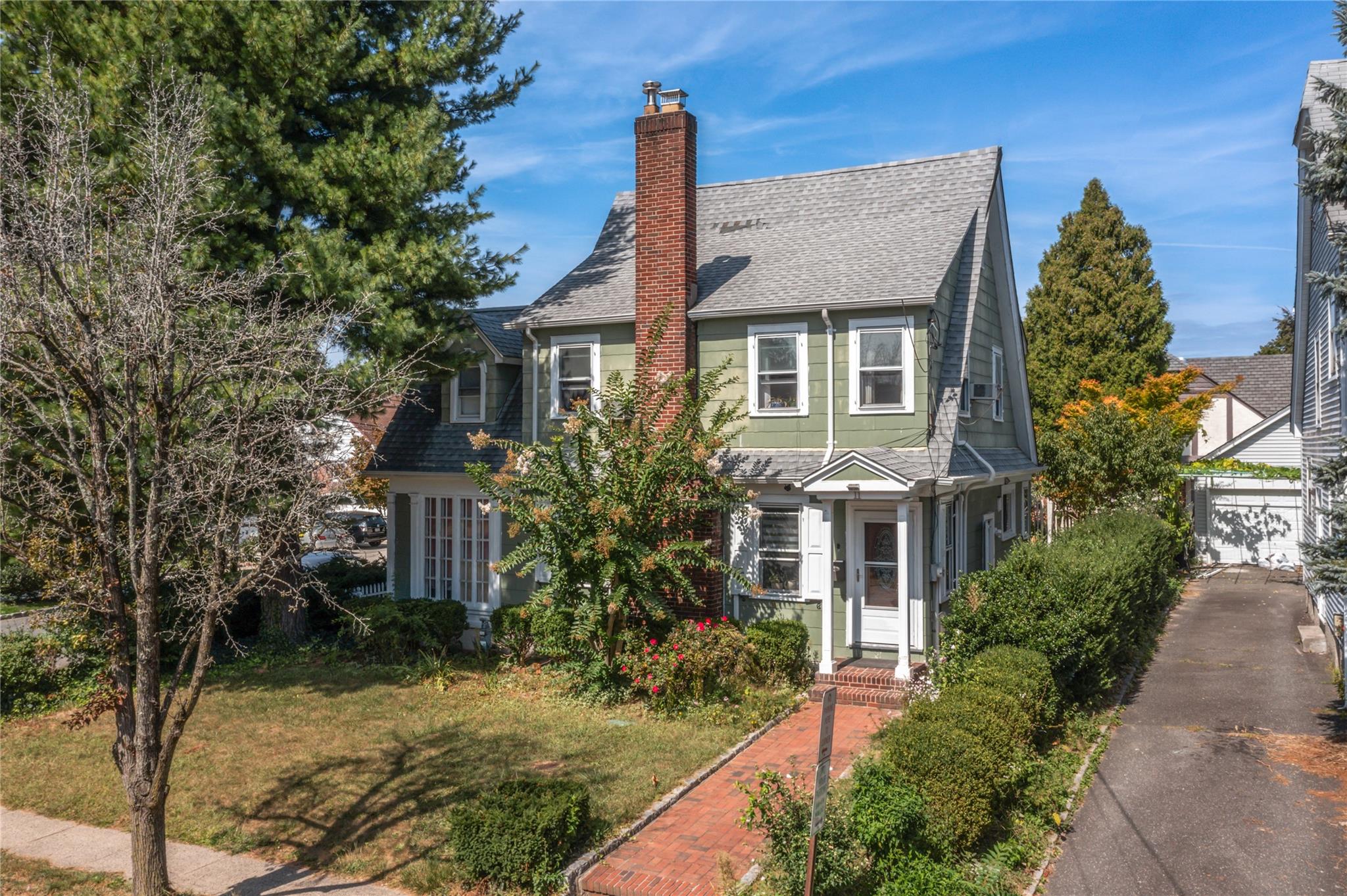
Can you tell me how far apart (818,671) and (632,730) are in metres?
3.48

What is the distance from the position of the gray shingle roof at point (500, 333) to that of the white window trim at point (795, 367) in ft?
15.6

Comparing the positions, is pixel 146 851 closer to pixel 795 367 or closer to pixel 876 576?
pixel 876 576

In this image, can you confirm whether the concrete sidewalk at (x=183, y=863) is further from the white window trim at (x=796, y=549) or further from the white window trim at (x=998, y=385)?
the white window trim at (x=998, y=385)

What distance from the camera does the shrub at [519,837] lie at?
7938 mm

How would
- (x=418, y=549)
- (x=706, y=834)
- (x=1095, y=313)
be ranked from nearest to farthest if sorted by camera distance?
1. (x=706, y=834)
2. (x=418, y=549)
3. (x=1095, y=313)

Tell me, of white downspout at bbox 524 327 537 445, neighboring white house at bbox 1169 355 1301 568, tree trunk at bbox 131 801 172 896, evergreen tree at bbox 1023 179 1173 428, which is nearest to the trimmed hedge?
white downspout at bbox 524 327 537 445

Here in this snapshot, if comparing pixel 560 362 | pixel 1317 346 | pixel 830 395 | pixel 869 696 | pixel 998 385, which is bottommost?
pixel 869 696

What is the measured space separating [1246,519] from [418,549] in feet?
81.2

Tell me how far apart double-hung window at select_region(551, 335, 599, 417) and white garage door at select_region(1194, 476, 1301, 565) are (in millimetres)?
21705

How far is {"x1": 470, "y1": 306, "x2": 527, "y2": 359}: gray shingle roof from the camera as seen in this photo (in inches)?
708

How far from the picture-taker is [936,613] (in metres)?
14.9

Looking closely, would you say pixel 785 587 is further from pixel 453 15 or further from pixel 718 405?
pixel 453 15

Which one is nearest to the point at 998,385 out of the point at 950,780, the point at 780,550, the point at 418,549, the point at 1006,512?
the point at 1006,512

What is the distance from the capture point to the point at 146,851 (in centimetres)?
754
